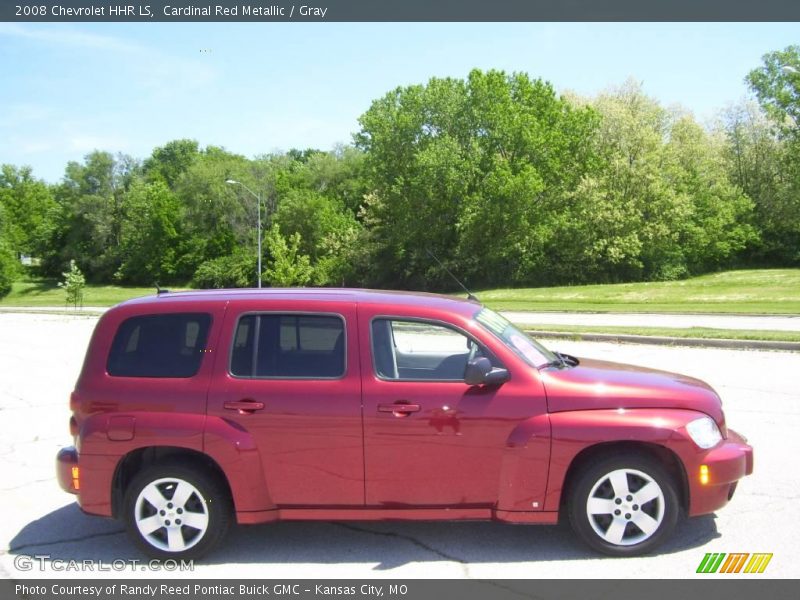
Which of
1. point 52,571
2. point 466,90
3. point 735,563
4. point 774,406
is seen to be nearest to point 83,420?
point 52,571

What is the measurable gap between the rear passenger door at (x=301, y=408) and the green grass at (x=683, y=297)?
23774mm

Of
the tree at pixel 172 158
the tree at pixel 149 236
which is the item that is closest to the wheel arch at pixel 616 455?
the tree at pixel 149 236

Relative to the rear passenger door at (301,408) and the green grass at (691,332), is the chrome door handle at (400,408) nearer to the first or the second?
the rear passenger door at (301,408)

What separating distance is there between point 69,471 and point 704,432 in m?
4.03

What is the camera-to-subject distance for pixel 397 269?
62938 millimetres

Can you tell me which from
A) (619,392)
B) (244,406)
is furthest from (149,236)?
(619,392)

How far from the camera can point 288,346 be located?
469cm

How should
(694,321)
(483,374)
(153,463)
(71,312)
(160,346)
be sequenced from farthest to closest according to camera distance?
(71,312) → (694,321) → (160,346) → (153,463) → (483,374)

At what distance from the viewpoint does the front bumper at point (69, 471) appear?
4.67 m

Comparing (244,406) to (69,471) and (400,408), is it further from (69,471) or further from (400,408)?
(69,471)

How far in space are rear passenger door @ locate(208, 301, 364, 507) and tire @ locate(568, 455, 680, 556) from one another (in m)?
1.38

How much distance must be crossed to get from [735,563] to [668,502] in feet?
1.78

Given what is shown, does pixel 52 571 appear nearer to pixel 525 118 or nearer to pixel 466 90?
pixel 525 118

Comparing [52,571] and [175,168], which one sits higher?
[175,168]
